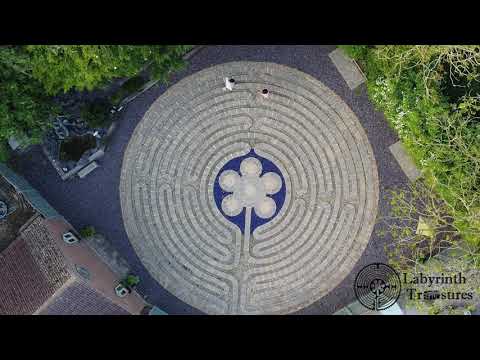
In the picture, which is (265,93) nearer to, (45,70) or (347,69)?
(347,69)

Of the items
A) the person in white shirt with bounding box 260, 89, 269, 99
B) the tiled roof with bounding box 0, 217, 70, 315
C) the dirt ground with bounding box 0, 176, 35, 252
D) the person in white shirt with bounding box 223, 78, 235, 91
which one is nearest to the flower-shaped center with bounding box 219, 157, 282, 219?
the person in white shirt with bounding box 260, 89, 269, 99

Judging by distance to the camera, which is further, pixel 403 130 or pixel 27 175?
pixel 27 175

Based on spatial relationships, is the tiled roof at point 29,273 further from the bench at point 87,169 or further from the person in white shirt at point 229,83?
the person in white shirt at point 229,83

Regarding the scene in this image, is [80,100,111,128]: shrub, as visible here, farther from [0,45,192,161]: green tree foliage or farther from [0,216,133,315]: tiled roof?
[0,216,133,315]: tiled roof

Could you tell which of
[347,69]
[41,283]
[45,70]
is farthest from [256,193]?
[45,70]

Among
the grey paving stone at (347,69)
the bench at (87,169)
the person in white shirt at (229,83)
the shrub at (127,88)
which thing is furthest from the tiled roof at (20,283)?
the grey paving stone at (347,69)

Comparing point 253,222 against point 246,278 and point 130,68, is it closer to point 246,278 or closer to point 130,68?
point 246,278

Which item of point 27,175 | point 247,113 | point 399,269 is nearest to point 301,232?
point 399,269
